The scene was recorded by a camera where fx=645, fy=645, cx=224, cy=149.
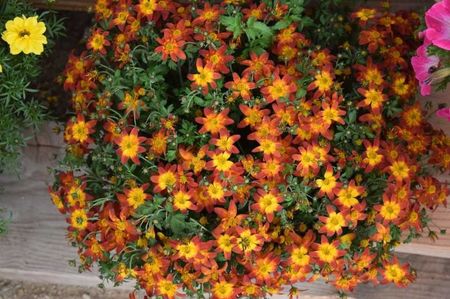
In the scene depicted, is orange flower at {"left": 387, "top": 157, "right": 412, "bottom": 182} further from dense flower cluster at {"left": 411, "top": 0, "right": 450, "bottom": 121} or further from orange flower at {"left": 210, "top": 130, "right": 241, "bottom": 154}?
orange flower at {"left": 210, "top": 130, "right": 241, "bottom": 154}

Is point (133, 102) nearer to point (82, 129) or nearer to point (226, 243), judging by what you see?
point (82, 129)

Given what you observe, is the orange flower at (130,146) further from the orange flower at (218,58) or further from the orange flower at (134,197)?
the orange flower at (218,58)

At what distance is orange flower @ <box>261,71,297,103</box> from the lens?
1.17 metres

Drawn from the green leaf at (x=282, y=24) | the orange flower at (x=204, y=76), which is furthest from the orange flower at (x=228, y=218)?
the green leaf at (x=282, y=24)

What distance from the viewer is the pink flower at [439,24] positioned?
99 cm

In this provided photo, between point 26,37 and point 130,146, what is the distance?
305mm

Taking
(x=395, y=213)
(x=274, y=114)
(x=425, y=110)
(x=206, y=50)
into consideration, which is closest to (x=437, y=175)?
(x=425, y=110)

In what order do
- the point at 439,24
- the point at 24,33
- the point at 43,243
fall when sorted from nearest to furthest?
the point at 439,24 < the point at 24,33 < the point at 43,243

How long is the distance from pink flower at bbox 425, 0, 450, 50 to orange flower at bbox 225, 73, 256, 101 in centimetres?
32

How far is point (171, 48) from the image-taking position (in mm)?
1166

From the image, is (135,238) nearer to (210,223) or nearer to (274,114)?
(210,223)

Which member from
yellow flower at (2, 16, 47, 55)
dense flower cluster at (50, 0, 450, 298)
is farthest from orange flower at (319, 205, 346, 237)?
yellow flower at (2, 16, 47, 55)

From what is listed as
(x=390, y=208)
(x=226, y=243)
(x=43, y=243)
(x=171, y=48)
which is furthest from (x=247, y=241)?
(x=43, y=243)

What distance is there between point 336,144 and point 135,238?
42cm
